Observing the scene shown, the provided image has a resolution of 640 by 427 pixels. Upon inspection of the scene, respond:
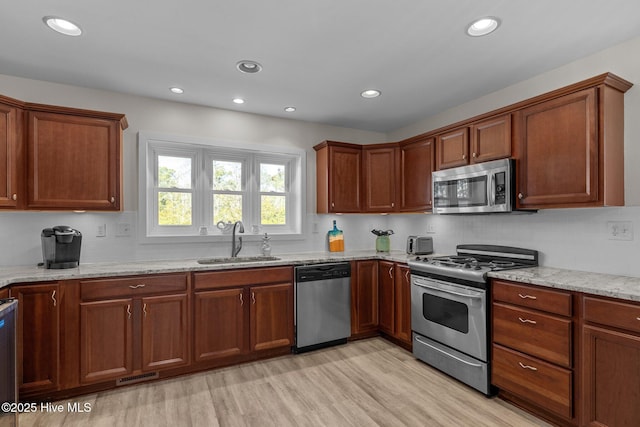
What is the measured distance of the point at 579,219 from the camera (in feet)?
8.20

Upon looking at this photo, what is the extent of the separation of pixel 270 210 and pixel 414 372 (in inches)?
88.3

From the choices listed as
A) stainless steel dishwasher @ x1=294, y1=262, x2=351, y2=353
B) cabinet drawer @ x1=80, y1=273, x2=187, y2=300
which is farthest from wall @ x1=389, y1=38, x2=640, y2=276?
cabinet drawer @ x1=80, y1=273, x2=187, y2=300

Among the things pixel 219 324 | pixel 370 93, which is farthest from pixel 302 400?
pixel 370 93

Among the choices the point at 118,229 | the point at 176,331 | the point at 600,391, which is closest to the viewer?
the point at 600,391

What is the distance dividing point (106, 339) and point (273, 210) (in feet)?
6.66

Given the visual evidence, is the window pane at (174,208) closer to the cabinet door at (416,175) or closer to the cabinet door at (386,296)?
the cabinet door at (386,296)

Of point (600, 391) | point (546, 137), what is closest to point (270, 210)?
point (546, 137)

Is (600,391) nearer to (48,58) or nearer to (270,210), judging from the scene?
(270,210)

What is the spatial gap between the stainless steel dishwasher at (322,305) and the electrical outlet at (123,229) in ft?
5.33

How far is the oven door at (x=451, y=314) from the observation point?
247 centimetres

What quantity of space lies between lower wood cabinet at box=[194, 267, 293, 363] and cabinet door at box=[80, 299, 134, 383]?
1.65ft

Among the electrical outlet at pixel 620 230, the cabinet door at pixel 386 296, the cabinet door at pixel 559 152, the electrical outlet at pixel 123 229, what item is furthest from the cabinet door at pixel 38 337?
the electrical outlet at pixel 620 230

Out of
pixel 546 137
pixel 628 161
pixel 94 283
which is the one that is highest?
pixel 546 137

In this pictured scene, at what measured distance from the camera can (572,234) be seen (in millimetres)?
2529
